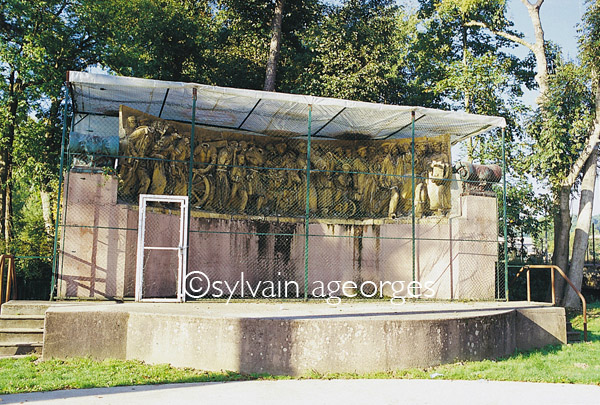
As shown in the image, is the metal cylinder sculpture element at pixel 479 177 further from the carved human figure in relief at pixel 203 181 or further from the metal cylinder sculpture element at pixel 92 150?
the metal cylinder sculpture element at pixel 92 150

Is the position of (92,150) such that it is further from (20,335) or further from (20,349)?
(20,349)

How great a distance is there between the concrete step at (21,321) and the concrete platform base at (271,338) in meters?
0.74

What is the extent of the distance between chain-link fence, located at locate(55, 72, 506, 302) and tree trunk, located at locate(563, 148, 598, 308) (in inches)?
157

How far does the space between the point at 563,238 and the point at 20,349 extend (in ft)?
52.9

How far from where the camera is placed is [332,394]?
24.2ft

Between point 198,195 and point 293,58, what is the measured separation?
10.9 meters

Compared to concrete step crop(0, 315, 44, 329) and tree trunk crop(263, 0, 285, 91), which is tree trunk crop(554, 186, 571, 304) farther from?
concrete step crop(0, 315, 44, 329)

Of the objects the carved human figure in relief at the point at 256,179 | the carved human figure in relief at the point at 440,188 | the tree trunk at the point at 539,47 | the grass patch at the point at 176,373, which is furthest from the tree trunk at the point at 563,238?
the carved human figure in relief at the point at 256,179

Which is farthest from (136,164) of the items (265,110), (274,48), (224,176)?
(274,48)

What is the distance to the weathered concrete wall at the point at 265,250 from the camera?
Result: 12062 mm

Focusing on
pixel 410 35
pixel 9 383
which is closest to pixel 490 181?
pixel 9 383

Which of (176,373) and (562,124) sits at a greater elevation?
(562,124)

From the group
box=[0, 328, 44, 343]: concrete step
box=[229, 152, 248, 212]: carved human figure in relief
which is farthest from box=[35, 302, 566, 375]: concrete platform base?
box=[229, 152, 248, 212]: carved human figure in relief

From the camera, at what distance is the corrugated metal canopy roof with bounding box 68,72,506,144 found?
12.1 meters
